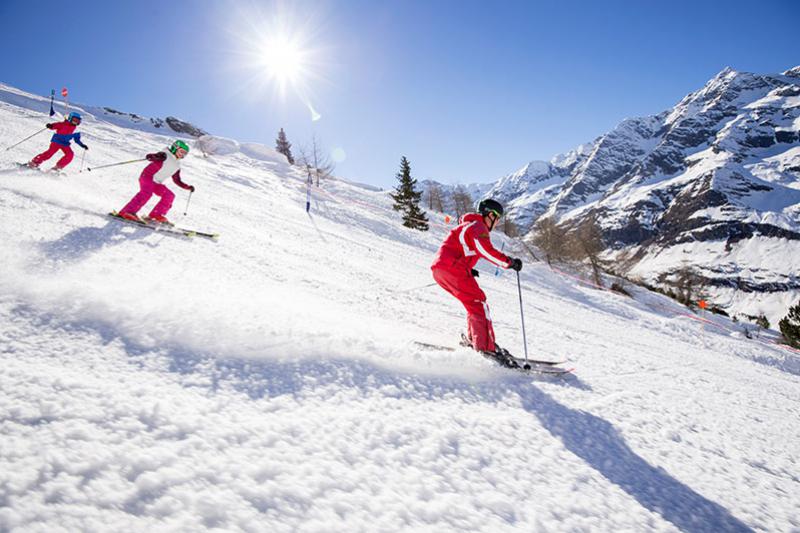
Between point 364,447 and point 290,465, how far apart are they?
0.57m

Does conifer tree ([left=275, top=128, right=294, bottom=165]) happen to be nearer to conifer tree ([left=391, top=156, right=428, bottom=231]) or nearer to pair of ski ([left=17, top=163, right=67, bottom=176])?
conifer tree ([left=391, top=156, right=428, bottom=231])

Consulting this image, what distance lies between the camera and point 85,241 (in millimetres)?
5543

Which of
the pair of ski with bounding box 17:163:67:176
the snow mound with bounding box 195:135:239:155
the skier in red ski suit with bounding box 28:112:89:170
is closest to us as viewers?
the pair of ski with bounding box 17:163:67:176

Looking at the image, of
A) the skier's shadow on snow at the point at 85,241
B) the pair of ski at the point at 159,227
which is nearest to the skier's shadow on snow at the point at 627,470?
the skier's shadow on snow at the point at 85,241

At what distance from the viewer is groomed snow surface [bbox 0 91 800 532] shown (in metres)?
1.83

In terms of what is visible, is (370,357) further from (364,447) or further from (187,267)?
(187,267)

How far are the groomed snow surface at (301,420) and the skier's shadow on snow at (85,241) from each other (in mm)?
50

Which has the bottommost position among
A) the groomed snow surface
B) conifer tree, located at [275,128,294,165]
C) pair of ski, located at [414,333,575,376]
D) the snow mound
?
the groomed snow surface

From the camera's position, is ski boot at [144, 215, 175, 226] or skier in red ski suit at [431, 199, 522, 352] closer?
skier in red ski suit at [431, 199, 522, 352]

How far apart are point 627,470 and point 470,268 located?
2846mm

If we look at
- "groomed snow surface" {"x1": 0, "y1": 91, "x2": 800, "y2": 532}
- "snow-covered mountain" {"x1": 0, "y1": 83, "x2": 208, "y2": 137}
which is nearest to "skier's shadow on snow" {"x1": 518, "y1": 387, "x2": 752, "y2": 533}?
"groomed snow surface" {"x1": 0, "y1": 91, "x2": 800, "y2": 532}

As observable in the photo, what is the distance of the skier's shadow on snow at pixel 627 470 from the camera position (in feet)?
8.78

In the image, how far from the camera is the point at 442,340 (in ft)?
18.5

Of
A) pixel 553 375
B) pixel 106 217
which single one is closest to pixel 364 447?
pixel 553 375
